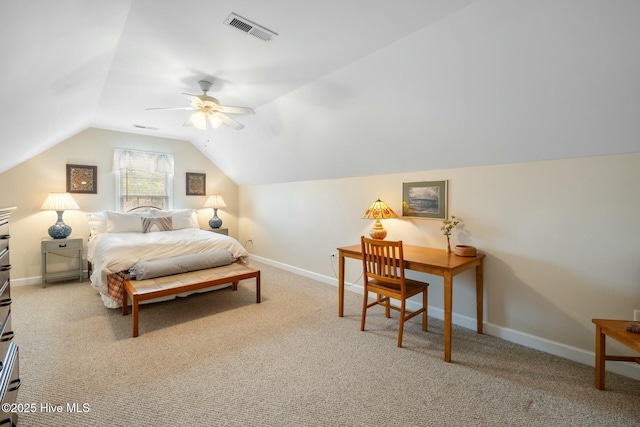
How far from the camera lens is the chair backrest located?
8.22 ft

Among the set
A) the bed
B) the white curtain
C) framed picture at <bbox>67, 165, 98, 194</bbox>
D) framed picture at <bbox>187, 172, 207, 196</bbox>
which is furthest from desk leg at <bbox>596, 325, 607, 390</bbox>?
framed picture at <bbox>67, 165, 98, 194</bbox>

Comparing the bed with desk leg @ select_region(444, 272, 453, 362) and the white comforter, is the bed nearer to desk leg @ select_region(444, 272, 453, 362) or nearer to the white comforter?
the white comforter

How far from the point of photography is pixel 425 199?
3.14 metres

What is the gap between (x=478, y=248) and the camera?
2764 mm

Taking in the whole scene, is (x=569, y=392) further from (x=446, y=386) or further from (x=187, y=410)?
(x=187, y=410)

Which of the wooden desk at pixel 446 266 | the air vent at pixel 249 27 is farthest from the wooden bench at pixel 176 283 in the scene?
the air vent at pixel 249 27

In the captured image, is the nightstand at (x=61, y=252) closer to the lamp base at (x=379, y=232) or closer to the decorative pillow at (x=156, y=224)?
the decorative pillow at (x=156, y=224)

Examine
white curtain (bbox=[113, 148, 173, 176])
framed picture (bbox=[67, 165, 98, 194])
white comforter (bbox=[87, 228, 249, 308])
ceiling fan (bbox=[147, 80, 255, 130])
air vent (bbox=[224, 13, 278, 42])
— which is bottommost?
white comforter (bbox=[87, 228, 249, 308])

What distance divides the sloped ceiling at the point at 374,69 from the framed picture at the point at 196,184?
223cm

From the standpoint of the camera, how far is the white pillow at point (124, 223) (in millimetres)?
4277

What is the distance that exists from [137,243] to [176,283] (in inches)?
33.2

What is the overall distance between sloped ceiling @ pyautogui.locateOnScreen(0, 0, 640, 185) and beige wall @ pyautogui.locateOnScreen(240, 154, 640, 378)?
6.8 inches

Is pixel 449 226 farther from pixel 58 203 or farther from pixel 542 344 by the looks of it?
pixel 58 203

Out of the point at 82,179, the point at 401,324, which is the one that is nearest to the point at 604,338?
the point at 401,324
